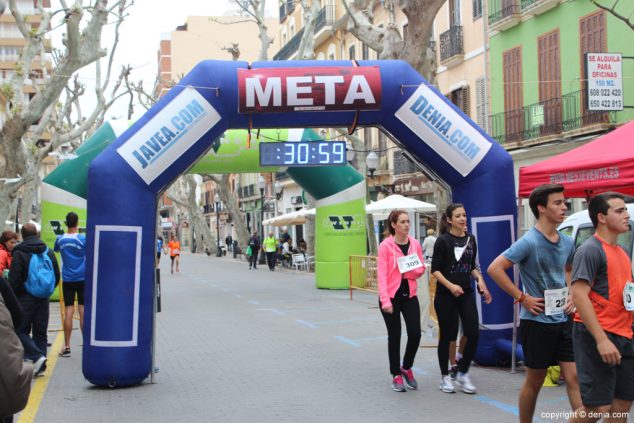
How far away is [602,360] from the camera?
504cm

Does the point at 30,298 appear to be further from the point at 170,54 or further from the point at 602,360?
the point at 170,54

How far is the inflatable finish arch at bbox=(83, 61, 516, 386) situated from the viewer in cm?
885

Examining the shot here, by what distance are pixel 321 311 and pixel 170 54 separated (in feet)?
301

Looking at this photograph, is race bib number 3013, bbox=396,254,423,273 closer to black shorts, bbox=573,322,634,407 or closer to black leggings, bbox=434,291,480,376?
black leggings, bbox=434,291,480,376

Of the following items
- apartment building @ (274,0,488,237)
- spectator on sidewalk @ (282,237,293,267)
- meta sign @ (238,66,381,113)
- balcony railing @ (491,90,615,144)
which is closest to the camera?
meta sign @ (238,66,381,113)

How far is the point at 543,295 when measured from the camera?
6148 mm

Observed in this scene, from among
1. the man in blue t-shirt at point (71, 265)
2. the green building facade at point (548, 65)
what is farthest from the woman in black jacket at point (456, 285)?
the green building facade at point (548, 65)

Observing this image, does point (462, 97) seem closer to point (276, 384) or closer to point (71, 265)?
point (71, 265)

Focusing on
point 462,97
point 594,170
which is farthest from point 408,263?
point 462,97

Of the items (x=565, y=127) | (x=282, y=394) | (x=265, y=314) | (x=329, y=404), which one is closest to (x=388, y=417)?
(x=329, y=404)

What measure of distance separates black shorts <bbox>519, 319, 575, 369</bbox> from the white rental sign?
13.5 meters

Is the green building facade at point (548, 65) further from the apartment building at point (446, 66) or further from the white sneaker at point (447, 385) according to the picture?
the white sneaker at point (447, 385)

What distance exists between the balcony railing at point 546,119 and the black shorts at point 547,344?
15.3m

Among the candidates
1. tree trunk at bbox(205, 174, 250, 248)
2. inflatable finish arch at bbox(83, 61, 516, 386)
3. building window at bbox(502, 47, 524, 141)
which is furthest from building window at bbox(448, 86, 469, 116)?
tree trunk at bbox(205, 174, 250, 248)
